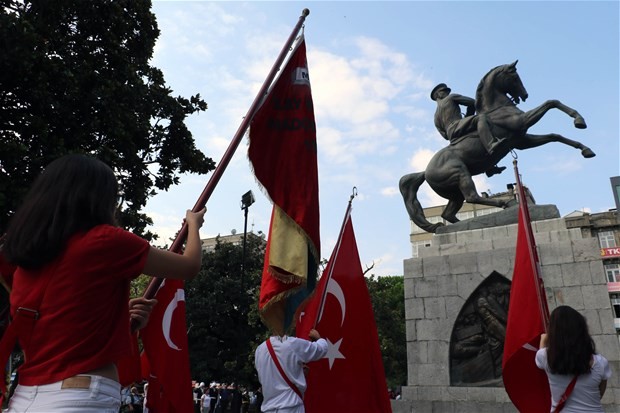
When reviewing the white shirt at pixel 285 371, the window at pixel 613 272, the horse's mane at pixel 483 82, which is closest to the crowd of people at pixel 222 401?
the horse's mane at pixel 483 82

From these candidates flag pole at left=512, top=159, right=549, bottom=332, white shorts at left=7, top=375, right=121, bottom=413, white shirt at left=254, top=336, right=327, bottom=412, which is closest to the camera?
white shorts at left=7, top=375, right=121, bottom=413

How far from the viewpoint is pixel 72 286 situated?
1.68 metres

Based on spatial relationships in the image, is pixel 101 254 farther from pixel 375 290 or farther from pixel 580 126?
pixel 375 290

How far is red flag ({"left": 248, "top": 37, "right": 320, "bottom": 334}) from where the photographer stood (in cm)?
443

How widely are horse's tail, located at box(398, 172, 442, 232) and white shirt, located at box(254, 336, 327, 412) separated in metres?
6.46

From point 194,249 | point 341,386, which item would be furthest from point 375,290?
point 194,249

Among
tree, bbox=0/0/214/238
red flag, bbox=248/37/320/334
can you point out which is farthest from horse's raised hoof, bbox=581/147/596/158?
tree, bbox=0/0/214/238

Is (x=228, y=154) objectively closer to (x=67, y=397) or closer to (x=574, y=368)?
(x=67, y=397)

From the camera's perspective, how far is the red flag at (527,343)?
457 cm

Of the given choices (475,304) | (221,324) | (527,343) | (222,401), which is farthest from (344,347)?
(221,324)

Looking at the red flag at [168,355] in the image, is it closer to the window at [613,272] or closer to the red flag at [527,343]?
the red flag at [527,343]

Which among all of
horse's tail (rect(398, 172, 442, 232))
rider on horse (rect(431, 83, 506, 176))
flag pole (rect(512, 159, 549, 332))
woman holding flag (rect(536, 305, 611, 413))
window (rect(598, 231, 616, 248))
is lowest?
woman holding flag (rect(536, 305, 611, 413))

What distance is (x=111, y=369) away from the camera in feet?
5.80

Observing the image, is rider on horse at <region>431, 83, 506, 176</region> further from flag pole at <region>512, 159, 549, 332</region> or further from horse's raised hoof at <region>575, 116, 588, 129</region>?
flag pole at <region>512, 159, 549, 332</region>
